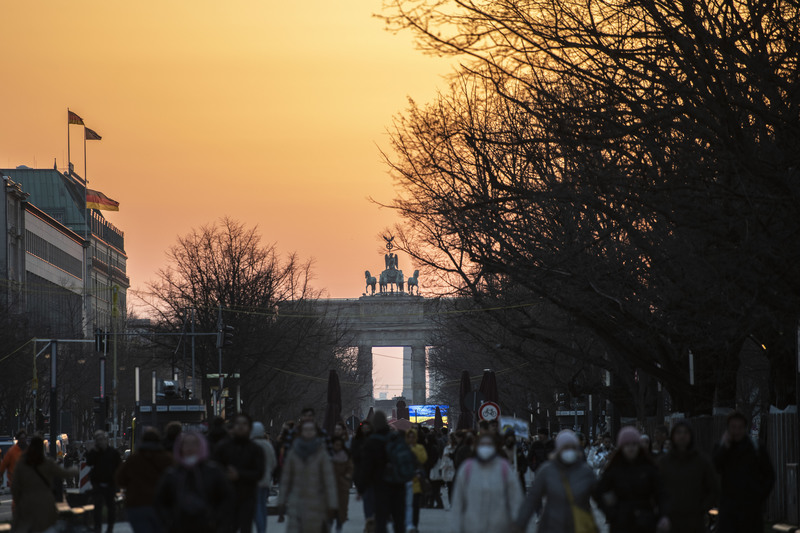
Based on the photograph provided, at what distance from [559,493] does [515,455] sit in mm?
18857

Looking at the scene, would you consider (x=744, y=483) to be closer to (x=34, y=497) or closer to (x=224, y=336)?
(x=34, y=497)

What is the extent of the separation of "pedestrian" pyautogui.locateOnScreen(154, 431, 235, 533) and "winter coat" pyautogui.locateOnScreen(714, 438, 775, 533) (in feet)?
20.3

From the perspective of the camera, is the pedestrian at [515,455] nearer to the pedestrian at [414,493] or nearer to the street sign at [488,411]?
the street sign at [488,411]

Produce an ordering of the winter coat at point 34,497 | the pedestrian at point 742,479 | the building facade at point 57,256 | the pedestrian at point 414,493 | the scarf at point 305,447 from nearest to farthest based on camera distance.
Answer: the pedestrian at point 742,479, the scarf at point 305,447, the winter coat at point 34,497, the pedestrian at point 414,493, the building facade at point 57,256

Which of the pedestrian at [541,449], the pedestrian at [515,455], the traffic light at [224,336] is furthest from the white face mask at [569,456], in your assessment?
the traffic light at [224,336]

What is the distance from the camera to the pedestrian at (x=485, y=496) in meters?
13.5

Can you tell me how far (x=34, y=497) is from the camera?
18.2 meters

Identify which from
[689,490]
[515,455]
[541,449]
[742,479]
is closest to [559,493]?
[689,490]

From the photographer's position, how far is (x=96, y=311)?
14288 centimetres

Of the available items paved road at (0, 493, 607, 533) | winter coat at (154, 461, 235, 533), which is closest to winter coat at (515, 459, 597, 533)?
winter coat at (154, 461, 235, 533)

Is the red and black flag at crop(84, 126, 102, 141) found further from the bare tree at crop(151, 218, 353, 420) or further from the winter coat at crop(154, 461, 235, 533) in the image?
the winter coat at crop(154, 461, 235, 533)

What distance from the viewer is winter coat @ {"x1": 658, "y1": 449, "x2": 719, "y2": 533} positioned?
15.2m

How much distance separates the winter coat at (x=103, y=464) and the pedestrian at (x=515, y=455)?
22.3 feet

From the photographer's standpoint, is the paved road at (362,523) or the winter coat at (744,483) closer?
the winter coat at (744,483)
